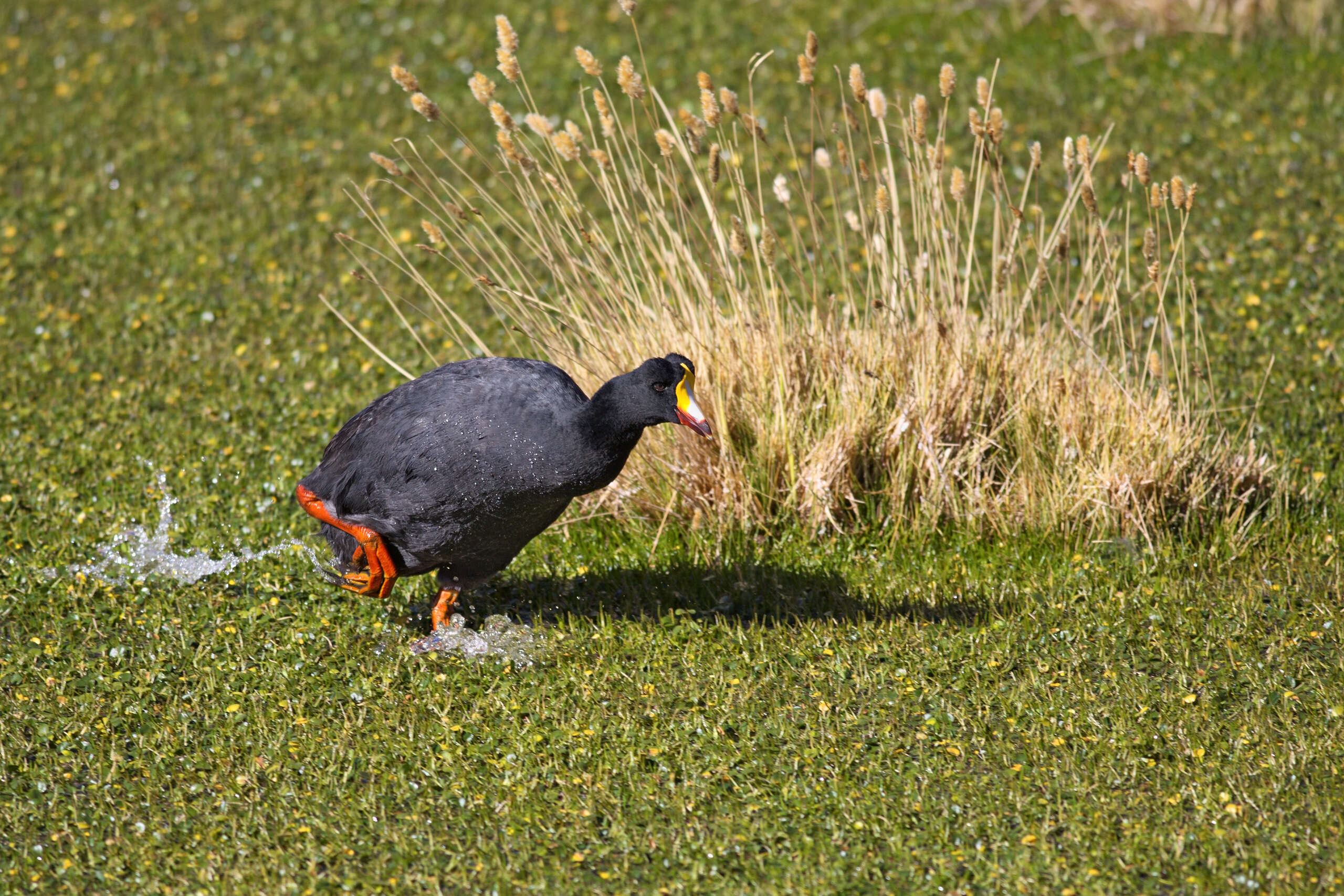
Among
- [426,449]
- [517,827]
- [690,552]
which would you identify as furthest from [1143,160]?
[517,827]

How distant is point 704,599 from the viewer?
20.6 ft

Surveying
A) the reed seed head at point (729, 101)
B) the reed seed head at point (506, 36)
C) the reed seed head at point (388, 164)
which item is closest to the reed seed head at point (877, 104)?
the reed seed head at point (729, 101)

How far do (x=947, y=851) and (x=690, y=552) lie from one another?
7.27 feet

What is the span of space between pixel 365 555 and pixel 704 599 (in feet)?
5.14

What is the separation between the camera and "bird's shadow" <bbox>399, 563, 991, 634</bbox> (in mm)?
6109

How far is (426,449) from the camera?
527 centimetres

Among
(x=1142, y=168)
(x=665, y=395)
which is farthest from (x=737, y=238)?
(x=1142, y=168)

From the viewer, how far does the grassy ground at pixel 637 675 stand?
4.74m

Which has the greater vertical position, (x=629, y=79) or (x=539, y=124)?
(x=629, y=79)

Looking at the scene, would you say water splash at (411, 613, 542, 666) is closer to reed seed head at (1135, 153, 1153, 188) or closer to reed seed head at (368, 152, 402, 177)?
reed seed head at (368, 152, 402, 177)

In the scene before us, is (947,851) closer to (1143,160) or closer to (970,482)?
(970,482)

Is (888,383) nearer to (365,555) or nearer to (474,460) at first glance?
(474,460)

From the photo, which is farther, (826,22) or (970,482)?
(826,22)

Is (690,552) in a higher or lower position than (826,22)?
lower
